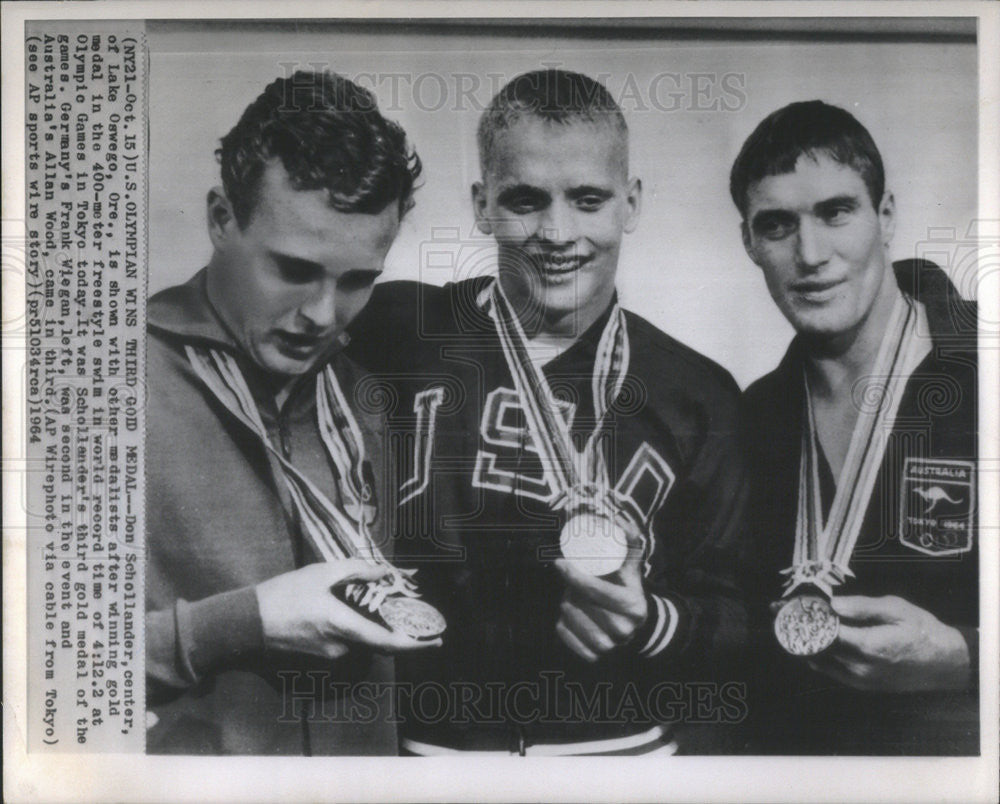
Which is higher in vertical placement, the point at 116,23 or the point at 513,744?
the point at 116,23

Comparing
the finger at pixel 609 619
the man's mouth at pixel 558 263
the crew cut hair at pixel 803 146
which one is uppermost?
the crew cut hair at pixel 803 146

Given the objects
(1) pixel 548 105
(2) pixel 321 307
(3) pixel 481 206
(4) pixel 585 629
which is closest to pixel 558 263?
(3) pixel 481 206

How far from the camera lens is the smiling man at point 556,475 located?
6.19 ft

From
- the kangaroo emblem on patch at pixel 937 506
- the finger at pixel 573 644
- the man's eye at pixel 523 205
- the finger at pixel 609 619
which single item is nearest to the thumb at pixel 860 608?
the kangaroo emblem on patch at pixel 937 506

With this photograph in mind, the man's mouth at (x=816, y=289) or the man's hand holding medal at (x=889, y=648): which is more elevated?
the man's mouth at (x=816, y=289)

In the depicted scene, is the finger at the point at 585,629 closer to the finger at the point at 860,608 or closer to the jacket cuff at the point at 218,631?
the finger at the point at 860,608

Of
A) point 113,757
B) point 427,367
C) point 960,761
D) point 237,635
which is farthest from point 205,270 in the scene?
point 960,761

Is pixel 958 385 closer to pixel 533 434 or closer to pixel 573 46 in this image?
pixel 533 434

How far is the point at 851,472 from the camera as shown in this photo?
1.91m

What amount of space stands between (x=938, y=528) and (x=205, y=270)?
207cm

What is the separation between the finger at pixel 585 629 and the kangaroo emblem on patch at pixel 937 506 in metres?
0.83

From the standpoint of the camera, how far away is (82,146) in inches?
75.6
